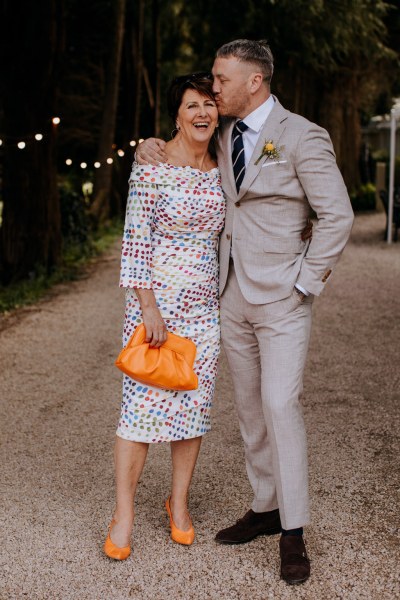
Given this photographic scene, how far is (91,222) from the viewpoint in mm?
18516

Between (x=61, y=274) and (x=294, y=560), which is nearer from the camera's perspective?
(x=294, y=560)

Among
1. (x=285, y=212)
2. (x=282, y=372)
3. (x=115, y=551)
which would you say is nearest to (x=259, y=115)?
(x=285, y=212)

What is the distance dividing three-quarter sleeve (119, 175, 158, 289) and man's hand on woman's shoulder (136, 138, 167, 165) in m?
0.09

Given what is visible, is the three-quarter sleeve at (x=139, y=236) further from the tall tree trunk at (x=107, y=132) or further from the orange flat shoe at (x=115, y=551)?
the tall tree trunk at (x=107, y=132)

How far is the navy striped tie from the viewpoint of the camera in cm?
373

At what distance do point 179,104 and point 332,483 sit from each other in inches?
83.9

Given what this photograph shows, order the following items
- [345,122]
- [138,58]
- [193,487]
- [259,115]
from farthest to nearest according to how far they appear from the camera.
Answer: [345,122], [138,58], [193,487], [259,115]

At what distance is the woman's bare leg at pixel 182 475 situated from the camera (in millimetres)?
3971

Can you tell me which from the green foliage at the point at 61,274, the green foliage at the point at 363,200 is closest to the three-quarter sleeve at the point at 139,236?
the green foliage at the point at 61,274

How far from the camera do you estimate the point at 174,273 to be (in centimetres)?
377

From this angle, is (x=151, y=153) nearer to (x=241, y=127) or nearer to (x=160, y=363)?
(x=241, y=127)

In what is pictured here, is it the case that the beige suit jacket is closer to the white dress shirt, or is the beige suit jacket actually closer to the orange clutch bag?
the white dress shirt

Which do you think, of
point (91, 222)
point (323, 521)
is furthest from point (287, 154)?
point (91, 222)

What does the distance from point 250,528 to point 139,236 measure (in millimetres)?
1406
